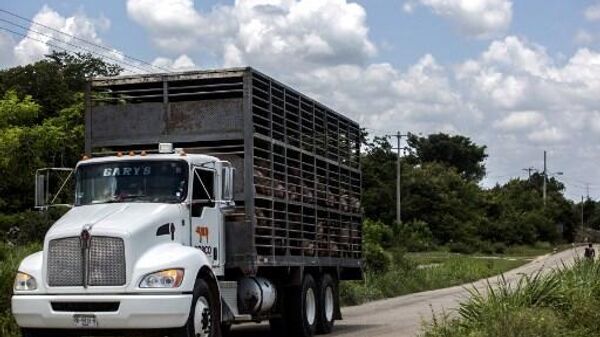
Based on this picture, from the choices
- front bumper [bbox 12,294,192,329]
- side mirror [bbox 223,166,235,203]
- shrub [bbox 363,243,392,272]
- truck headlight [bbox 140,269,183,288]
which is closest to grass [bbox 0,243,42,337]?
front bumper [bbox 12,294,192,329]

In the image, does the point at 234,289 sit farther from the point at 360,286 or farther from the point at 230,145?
the point at 360,286

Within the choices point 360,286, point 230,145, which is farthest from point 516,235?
point 230,145

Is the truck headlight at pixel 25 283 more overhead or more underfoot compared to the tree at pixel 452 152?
more underfoot

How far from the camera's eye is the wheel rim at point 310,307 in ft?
56.5

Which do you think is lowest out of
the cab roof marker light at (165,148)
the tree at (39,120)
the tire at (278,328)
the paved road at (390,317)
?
the paved road at (390,317)

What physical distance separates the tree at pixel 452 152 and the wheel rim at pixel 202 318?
3924 inches

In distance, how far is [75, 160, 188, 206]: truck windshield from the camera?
13141 millimetres

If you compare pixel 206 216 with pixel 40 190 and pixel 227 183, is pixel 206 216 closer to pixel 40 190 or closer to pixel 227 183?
pixel 227 183

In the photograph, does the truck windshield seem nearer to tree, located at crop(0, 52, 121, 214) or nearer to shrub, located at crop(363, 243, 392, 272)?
tree, located at crop(0, 52, 121, 214)

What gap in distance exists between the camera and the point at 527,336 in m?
11.3

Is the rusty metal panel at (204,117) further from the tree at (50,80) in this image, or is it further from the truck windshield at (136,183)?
the tree at (50,80)

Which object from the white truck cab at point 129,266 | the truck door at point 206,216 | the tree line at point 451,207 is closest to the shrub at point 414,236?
the tree line at point 451,207

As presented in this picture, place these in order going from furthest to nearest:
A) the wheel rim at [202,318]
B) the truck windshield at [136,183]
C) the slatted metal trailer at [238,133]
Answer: the slatted metal trailer at [238,133], the truck windshield at [136,183], the wheel rim at [202,318]

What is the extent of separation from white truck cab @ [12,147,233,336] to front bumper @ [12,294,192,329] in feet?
0.04
